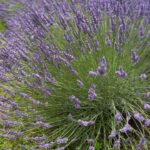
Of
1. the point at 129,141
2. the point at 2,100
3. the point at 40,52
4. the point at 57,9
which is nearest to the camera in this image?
the point at 129,141

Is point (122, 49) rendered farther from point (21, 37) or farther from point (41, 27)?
point (21, 37)

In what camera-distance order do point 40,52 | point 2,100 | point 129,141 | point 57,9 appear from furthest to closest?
point 57,9
point 40,52
point 2,100
point 129,141

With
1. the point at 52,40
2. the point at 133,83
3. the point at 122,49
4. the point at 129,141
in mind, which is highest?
the point at 52,40

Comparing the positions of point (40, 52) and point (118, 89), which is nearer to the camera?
point (118, 89)

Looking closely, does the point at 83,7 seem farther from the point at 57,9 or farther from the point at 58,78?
the point at 58,78

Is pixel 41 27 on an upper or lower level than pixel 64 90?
upper

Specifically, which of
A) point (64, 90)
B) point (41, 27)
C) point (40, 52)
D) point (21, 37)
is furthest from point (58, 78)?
point (21, 37)
